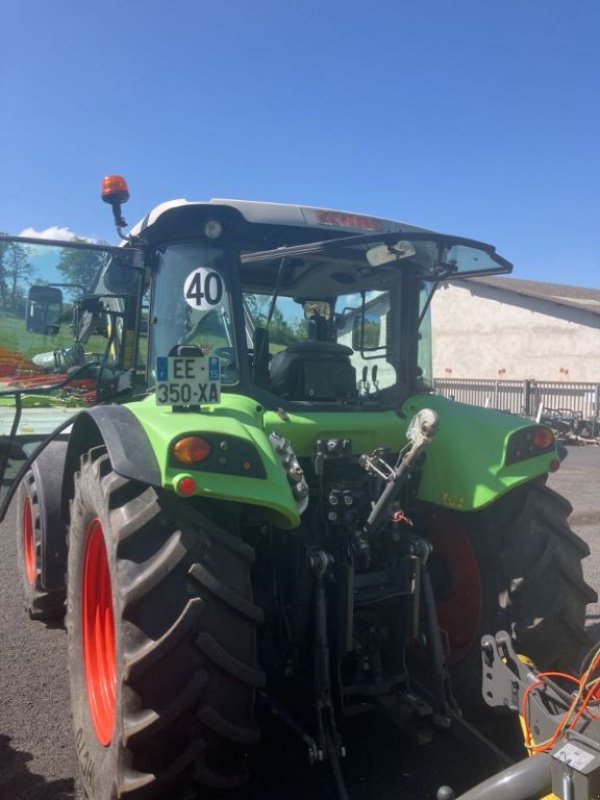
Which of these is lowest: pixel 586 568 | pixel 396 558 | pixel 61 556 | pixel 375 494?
pixel 586 568

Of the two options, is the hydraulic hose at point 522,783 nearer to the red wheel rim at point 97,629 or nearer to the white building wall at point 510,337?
the red wheel rim at point 97,629

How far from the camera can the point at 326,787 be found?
306 centimetres

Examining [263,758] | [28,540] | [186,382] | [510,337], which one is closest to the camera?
[186,382]

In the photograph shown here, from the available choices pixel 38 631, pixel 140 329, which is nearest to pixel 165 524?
pixel 140 329

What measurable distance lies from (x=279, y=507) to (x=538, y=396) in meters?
20.2

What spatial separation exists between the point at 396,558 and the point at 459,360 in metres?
28.2

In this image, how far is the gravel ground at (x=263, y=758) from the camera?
304 centimetres

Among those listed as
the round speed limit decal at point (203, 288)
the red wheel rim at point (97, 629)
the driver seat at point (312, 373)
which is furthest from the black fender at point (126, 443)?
the driver seat at point (312, 373)

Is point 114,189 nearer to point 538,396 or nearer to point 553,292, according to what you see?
point 538,396

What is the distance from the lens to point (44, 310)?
4426mm

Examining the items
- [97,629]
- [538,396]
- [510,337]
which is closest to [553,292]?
[510,337]

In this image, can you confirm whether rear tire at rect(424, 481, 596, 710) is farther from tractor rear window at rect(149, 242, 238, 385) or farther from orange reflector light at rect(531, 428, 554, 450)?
tractor rear window at rect(149, 242, 238, 385)

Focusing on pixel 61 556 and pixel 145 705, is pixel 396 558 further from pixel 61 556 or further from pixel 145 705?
pixel 61 556

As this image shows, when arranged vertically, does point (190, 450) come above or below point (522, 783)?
above
